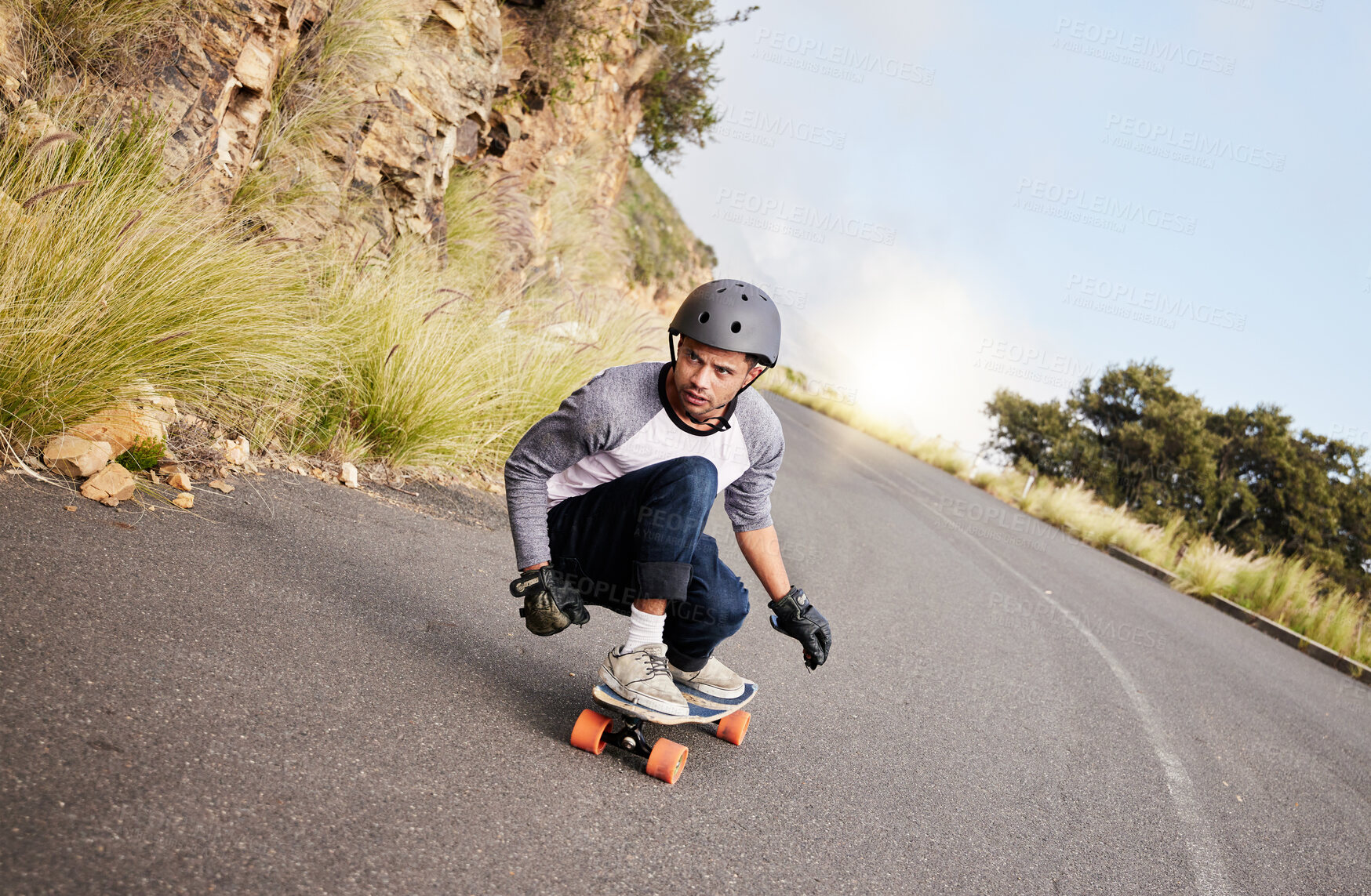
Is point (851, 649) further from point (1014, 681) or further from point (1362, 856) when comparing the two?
point (1362, 856)

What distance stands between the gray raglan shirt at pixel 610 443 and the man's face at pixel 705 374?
0.10 m

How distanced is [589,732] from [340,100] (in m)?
6.73

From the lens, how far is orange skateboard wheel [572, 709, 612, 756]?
2973 millimetres

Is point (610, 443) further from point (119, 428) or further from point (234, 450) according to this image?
point (234, 450)

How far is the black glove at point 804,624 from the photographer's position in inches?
126

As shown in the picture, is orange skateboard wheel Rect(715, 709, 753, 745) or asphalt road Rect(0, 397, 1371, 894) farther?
orange skateboard wheel Rect(715, 709, 753, 745)

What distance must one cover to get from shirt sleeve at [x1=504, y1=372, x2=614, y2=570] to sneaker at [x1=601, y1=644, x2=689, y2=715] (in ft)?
1.53

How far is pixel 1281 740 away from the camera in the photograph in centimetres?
582

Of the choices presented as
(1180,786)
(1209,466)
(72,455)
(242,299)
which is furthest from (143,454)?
(1209,466)

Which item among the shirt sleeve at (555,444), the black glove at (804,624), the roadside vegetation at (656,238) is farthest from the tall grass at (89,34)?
the roadside vegetation at (656,238)

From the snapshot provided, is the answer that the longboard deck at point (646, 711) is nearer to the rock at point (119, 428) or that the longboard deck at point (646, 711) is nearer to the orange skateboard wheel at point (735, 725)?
the orange skateboard wheel at point (735, 725)

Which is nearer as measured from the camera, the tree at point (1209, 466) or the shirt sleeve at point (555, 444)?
the shirt sleeve at point (555, 444)

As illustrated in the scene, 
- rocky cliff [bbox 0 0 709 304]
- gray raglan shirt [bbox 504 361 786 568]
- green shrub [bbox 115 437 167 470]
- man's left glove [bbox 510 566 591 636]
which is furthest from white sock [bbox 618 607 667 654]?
rocky cliff [bbox 0 0 709 304]

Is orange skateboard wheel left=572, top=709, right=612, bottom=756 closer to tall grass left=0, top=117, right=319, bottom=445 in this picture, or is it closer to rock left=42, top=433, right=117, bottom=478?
rock left=42, top=433, right=117, bottom=478
